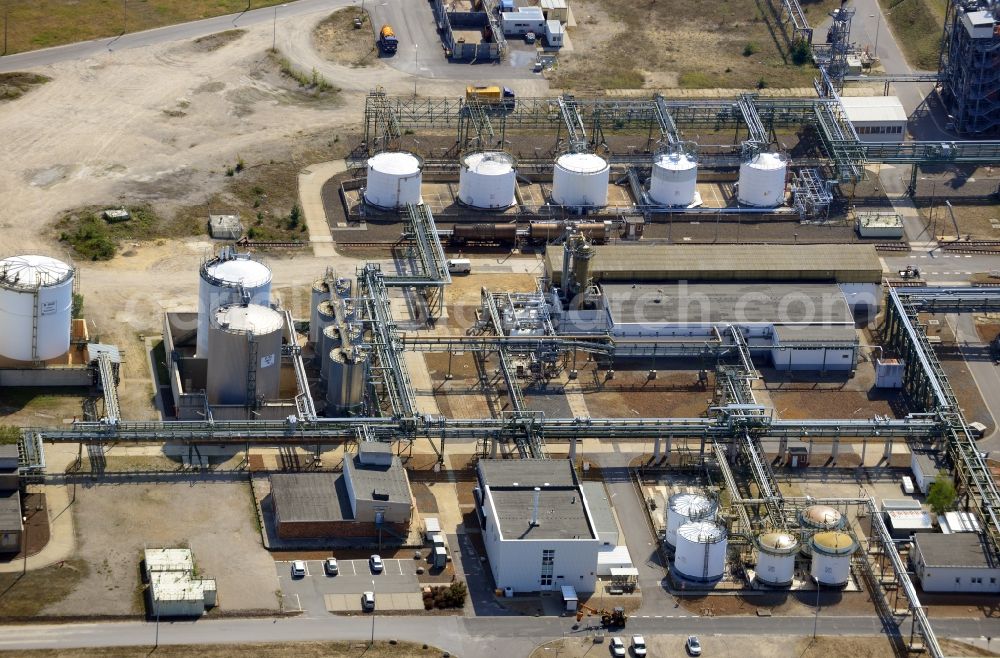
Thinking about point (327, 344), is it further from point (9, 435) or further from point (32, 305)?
point (9, 435)

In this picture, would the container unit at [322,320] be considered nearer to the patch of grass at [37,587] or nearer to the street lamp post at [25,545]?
the street lamp post at [25,545]

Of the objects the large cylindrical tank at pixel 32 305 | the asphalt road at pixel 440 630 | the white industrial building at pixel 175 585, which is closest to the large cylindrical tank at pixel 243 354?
the large cylindrical tank at pixel 32 305

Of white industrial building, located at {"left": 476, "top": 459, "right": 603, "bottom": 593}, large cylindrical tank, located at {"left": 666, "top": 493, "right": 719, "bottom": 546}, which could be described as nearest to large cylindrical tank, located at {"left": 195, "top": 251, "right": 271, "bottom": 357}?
white industrial building, located at {"left": 476, "top": 459, "right": 603, "bottom": 593}

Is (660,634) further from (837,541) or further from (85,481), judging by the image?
(85,481)

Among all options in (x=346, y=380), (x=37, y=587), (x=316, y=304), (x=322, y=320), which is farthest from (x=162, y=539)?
(x=316, y=304)

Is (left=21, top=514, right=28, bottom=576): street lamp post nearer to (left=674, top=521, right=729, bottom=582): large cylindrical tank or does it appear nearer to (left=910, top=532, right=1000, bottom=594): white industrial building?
(left=674, top=521, right=729, bottom=582): large cylindrical tank

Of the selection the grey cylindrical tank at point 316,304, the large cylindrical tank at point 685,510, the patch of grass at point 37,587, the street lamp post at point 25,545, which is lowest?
the grey cylindrical tank at point 316,304

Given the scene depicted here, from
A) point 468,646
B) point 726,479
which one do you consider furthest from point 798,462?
point 468,646
